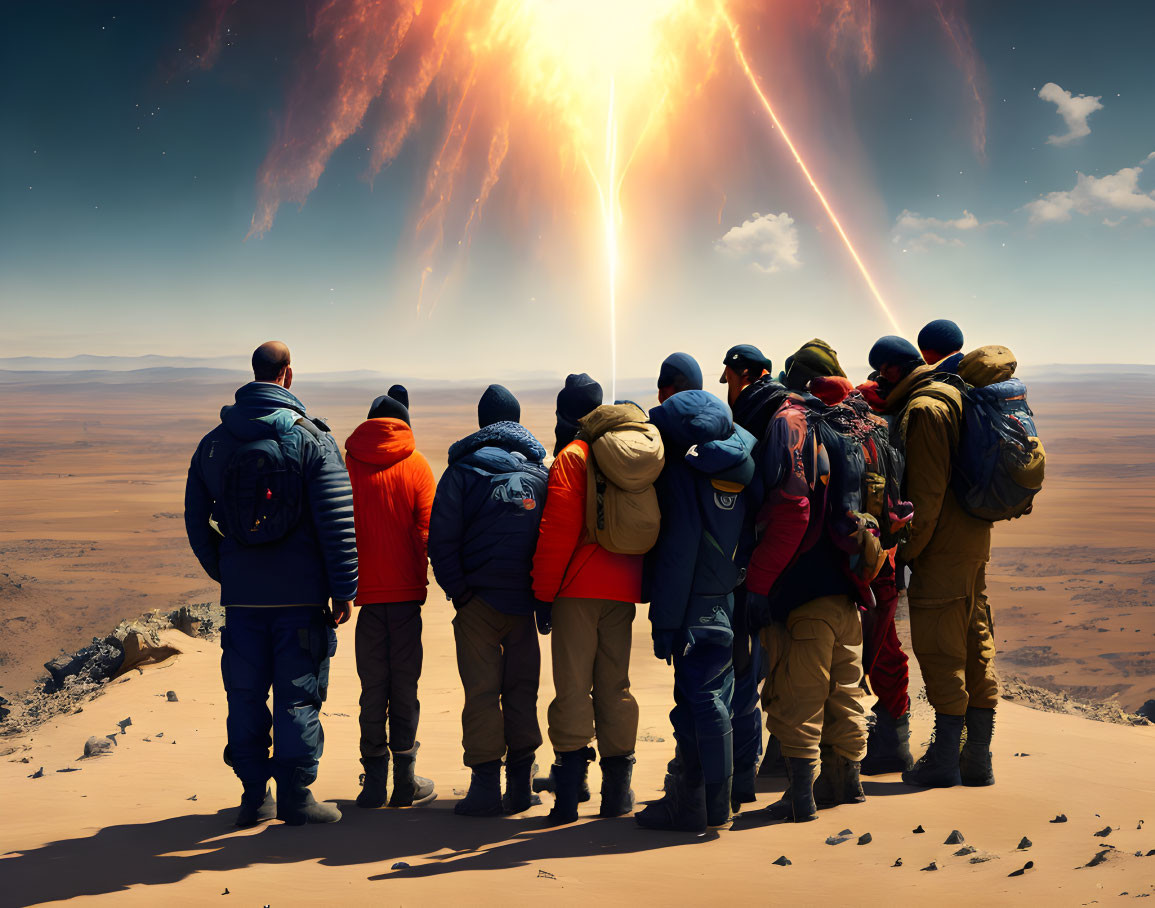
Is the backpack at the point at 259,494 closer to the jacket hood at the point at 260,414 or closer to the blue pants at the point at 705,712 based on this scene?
the jacket hood at the point at 260,414

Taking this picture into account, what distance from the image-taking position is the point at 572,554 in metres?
4.66

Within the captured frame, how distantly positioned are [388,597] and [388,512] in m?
0.49

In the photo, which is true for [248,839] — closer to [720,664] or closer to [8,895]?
[8,895]

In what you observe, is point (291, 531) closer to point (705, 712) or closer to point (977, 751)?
point (705, 712)

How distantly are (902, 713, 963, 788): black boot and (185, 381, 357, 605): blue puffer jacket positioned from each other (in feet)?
11.4

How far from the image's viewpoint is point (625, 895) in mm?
3717

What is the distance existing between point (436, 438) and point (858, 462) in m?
69.4

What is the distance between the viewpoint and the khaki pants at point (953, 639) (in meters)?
5.36

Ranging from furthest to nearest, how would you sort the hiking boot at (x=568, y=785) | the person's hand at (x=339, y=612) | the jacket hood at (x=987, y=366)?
the jacket hood at (x=987, y=366) < the person's hand at (x=339, y=612) < the hiking boot at (x=568, y=785)

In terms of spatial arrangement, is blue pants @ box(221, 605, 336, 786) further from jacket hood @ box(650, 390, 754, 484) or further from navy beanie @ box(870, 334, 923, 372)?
navy beanie @ box(870, 334, 923, 372)

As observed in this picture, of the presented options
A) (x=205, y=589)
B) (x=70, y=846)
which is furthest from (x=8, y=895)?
(x=205, y=589)

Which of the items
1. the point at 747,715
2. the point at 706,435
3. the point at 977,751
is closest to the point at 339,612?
the point at 706,435

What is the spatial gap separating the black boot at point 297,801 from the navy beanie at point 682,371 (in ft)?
9.25

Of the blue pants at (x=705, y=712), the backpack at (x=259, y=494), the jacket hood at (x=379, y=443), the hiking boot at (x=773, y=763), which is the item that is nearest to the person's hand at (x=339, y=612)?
the backpack at (x=259, y=494)
